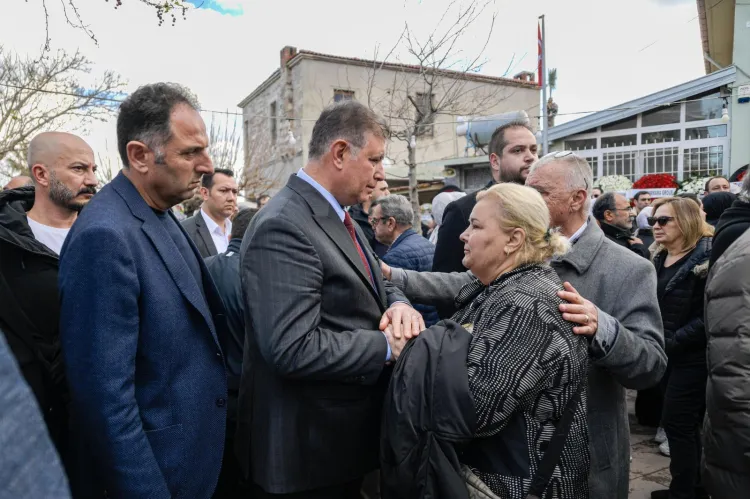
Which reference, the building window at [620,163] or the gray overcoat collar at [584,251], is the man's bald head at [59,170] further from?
the building window at [620,163]

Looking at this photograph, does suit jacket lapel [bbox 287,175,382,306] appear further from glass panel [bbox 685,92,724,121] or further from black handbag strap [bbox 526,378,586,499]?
glass panel [bbox 685,92,724,121]

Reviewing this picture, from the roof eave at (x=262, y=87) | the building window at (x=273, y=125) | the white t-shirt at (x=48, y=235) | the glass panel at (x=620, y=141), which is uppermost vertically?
the roof eave at (x=262, y=87)

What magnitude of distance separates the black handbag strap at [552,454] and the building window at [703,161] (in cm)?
1384

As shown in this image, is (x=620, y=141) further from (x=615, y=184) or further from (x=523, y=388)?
(x=523, y=388)

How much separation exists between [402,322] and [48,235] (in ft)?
7.26

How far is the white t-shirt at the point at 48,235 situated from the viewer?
2.85 metres

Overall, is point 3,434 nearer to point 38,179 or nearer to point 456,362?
point 456,362

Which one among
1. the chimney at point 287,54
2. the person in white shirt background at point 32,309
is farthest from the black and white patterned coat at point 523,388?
the chimney at point 287,54

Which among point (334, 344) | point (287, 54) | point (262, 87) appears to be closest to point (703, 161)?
point (334, 344)

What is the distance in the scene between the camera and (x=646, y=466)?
4379 mm

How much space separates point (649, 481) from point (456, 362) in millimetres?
3518

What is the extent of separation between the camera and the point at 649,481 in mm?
4105

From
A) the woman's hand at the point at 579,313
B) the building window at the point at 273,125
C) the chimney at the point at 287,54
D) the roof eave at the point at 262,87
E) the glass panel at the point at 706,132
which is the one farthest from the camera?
the building window at the point at 273,125

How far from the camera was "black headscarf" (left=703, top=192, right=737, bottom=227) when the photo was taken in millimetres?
4898
